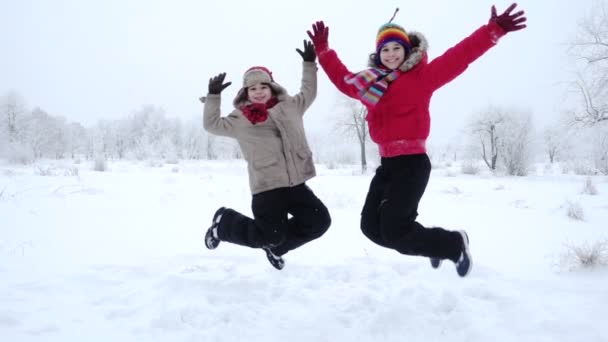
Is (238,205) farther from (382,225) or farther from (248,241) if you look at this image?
(382,225)

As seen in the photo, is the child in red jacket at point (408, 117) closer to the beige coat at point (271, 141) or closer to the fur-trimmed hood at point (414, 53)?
the fur-trimmed hood at point (414, 53)

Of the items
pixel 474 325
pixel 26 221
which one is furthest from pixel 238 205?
pixel 474 325

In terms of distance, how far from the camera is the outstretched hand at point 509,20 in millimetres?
2223

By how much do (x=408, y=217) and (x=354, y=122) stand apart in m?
19.9

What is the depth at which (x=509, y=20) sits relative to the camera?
223 centimetres

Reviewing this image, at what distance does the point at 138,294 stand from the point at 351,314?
62.9 inches

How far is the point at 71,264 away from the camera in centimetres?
312

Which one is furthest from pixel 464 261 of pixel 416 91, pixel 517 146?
pixel 517 146

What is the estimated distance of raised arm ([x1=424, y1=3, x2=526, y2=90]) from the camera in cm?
222

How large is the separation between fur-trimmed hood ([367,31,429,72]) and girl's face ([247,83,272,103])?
891 mm

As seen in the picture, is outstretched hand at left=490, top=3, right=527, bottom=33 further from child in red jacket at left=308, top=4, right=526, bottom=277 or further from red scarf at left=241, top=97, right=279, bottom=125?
red scarf at left=241, top=97, right=279, bottom=125

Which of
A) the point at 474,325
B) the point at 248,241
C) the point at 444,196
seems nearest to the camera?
the point at 474,325

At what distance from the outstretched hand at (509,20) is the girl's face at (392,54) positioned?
614 mm

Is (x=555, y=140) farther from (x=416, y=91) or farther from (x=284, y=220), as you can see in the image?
(x=284, y=220)
